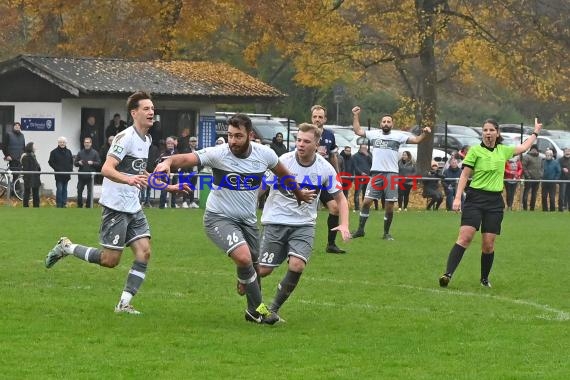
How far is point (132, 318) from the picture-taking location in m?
10.8

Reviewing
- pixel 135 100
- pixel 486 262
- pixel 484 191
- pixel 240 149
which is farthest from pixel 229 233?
pixel 486 262

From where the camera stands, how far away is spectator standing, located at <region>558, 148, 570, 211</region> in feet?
106

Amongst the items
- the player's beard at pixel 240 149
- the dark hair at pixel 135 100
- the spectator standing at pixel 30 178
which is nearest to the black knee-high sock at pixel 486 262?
the player's beard at pixel 240 149

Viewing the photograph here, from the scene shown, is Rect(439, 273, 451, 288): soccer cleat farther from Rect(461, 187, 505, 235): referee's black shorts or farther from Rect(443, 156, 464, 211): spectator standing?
Rect(443, 156, 464, 211): spectator standing

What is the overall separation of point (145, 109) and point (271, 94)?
83.7 ft

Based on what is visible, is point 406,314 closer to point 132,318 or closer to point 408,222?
point 132,318

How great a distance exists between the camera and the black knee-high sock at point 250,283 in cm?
1046

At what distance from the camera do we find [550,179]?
107ft

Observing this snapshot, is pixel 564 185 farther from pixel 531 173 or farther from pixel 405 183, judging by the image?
pixel 405 183

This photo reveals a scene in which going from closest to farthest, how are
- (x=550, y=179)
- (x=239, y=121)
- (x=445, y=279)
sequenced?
(x=239, y=121)
(x=445, y=279)
(x=550, y=179)

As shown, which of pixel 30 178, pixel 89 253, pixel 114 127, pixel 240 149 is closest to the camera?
pixel 240 149

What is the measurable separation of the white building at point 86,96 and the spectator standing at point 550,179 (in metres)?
8.49

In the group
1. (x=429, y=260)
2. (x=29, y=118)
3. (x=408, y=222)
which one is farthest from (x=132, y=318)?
(x=29, y=118)

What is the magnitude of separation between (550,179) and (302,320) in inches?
882
